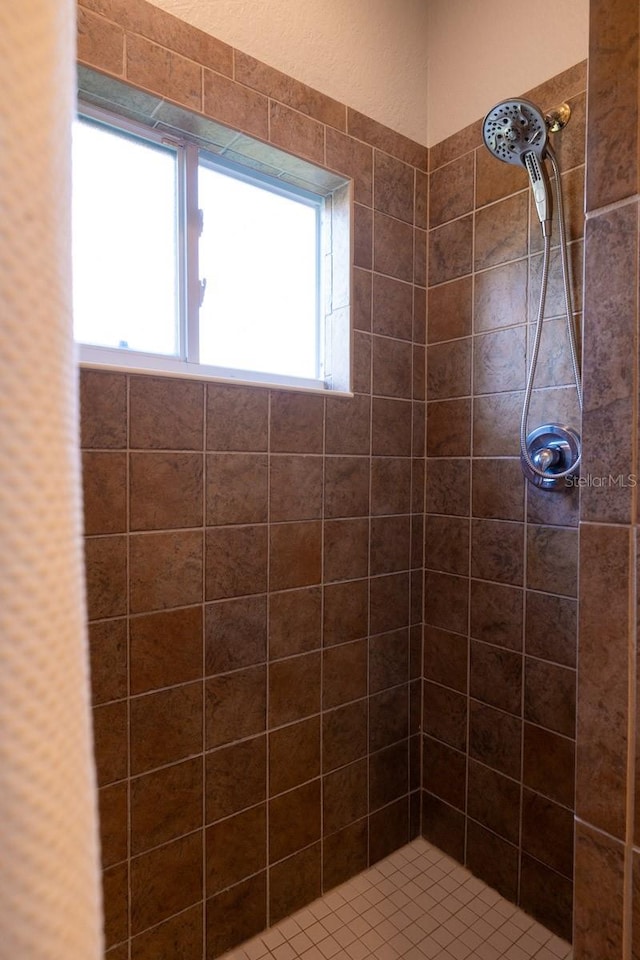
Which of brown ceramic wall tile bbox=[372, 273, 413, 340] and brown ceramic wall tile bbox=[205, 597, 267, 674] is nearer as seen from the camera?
brown ceramic wall tile bbox=[205, 597, 267, 674]

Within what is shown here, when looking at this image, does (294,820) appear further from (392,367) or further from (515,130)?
(515,130)

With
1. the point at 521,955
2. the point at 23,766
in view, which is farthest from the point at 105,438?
the point at 521,955

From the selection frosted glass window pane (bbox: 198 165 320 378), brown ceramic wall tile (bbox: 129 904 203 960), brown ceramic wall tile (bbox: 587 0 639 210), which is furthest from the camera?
frosted glass window pane (bbox: 198 165 320 378)

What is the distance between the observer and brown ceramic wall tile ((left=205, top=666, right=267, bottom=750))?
1145 mm

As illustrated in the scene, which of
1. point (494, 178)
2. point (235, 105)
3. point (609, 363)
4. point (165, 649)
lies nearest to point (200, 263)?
point (235, 105)

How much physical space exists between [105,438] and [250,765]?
85 cm

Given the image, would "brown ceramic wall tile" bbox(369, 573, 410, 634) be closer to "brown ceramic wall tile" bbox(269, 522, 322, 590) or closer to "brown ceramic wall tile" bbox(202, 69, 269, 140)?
"brown ceramic wall tile" bbox(269, 522, 322, 590)

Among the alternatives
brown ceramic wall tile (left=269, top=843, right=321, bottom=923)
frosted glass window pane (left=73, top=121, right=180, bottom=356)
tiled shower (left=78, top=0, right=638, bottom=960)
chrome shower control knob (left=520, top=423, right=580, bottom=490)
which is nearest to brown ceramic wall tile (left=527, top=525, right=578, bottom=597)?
tiled shower (left=78, top=0, right=638, bottom=960)

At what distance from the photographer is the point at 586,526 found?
0.54 m

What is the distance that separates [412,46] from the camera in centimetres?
151

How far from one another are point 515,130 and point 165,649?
4.62 feet

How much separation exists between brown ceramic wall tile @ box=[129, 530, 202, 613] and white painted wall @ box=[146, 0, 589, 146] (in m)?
1.13

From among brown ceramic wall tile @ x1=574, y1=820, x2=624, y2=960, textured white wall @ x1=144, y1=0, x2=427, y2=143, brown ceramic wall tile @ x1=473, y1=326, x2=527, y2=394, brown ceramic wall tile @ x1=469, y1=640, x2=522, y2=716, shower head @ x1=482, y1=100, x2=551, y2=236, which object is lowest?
brown ceramic wall tile @ x1=469, y1=640, x2=522, y2=716

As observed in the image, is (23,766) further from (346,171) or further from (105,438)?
(346,171)
